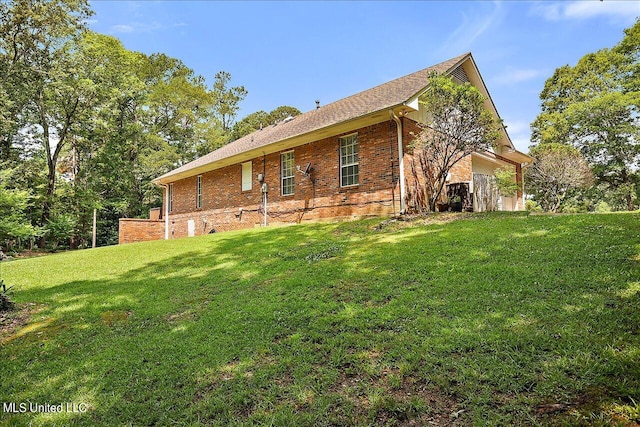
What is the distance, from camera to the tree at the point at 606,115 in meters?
21.6

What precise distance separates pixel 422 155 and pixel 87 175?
2305 cm

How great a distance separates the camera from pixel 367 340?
11.7 feet

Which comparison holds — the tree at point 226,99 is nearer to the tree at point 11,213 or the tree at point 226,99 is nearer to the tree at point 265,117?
the tree at point 265,117

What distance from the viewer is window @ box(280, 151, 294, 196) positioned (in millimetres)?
13734

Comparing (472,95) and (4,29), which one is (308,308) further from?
(4,29)

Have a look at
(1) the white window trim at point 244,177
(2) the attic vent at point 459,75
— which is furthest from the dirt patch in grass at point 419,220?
(1) the white window trim at point 244,177

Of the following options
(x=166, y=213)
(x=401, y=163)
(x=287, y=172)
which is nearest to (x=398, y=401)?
(x=401, y=163)

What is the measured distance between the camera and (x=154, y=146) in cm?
2880

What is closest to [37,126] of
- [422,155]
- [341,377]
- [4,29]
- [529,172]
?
[4,29]

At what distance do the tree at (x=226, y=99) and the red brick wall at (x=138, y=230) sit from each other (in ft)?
61.3

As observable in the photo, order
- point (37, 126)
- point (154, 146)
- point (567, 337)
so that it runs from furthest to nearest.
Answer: point (154, 146) → point (37, 126) → point (567, 337)

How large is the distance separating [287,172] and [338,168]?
2.72 meters

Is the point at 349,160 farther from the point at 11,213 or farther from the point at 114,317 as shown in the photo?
the point at 11,213

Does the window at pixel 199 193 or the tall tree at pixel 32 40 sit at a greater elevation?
the tall tree at pixel 32 40
